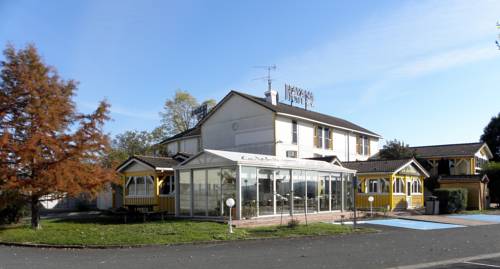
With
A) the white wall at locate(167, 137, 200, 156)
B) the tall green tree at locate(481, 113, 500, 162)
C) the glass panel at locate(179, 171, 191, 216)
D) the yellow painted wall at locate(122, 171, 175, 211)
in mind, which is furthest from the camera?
the tall green tree at locate(481, 113, 500, 162)

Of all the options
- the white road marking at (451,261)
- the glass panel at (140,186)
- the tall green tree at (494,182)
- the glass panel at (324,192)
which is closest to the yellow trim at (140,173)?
the glass panel at (140,186)

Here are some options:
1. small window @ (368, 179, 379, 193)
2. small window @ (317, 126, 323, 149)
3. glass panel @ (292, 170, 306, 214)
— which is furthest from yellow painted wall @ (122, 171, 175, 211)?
small window @ (317, 126, 323, 149)

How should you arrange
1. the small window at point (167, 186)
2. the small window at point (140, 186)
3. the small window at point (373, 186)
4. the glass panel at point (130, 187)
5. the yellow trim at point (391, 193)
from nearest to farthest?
the small window at point (167, 186), the small window at point (140, 186), the glass panel at point (130, 187), the yellow trim at point (391, 193), the small window at point (373, 186)

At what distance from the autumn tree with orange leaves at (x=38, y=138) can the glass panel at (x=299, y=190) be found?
10.1 metres

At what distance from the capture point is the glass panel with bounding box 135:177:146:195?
99.6 feet

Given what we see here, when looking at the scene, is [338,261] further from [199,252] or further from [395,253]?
[199,252]

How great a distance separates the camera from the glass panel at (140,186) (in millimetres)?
30359

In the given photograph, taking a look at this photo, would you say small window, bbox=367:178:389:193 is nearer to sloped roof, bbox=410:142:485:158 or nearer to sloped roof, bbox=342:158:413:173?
sloped roof, bbox=342:158:413:173

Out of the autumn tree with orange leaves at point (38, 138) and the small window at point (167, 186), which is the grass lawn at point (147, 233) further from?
the small window at point (167, 186)

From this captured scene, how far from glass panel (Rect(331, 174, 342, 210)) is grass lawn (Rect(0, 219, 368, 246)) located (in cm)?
836

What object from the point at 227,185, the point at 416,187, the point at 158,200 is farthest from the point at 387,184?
the point at 158,200

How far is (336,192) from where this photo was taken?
2980 centimetres

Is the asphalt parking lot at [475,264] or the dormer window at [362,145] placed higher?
the dormer window at [362,145]

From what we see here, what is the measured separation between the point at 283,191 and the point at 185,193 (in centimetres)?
503
